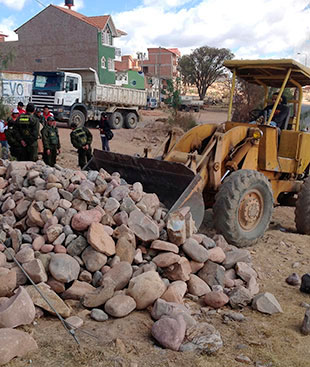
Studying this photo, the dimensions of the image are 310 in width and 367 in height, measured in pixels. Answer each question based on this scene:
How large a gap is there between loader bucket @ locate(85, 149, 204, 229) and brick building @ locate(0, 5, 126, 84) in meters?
27.3

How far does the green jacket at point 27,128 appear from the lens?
8.13 metres

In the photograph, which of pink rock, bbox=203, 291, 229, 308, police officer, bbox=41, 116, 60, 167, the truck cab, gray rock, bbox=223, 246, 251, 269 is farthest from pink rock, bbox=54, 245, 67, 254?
the truck cab

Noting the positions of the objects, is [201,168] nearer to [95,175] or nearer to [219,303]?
[95,175]

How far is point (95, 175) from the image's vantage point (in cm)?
522

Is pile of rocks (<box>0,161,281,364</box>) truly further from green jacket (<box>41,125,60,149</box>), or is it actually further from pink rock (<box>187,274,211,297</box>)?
green jacket (<box>41,125,60,149</box>)

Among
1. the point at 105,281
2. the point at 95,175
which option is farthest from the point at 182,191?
the point at 105,281

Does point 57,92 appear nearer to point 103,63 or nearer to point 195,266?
point 195,266

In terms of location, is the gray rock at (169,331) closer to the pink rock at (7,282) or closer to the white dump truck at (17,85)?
the pink rock at (7,282)

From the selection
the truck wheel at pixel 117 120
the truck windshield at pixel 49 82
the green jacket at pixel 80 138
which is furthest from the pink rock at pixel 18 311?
the truck wheel at pixel 117 120

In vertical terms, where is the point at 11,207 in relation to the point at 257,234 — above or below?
above

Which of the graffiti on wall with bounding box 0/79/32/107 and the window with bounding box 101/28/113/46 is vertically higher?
the window with bounding box 101/28/113/46

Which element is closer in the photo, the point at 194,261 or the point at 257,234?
the point at 194,261

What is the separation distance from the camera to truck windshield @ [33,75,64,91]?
1798cm

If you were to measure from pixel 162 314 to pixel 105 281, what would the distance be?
585mm
